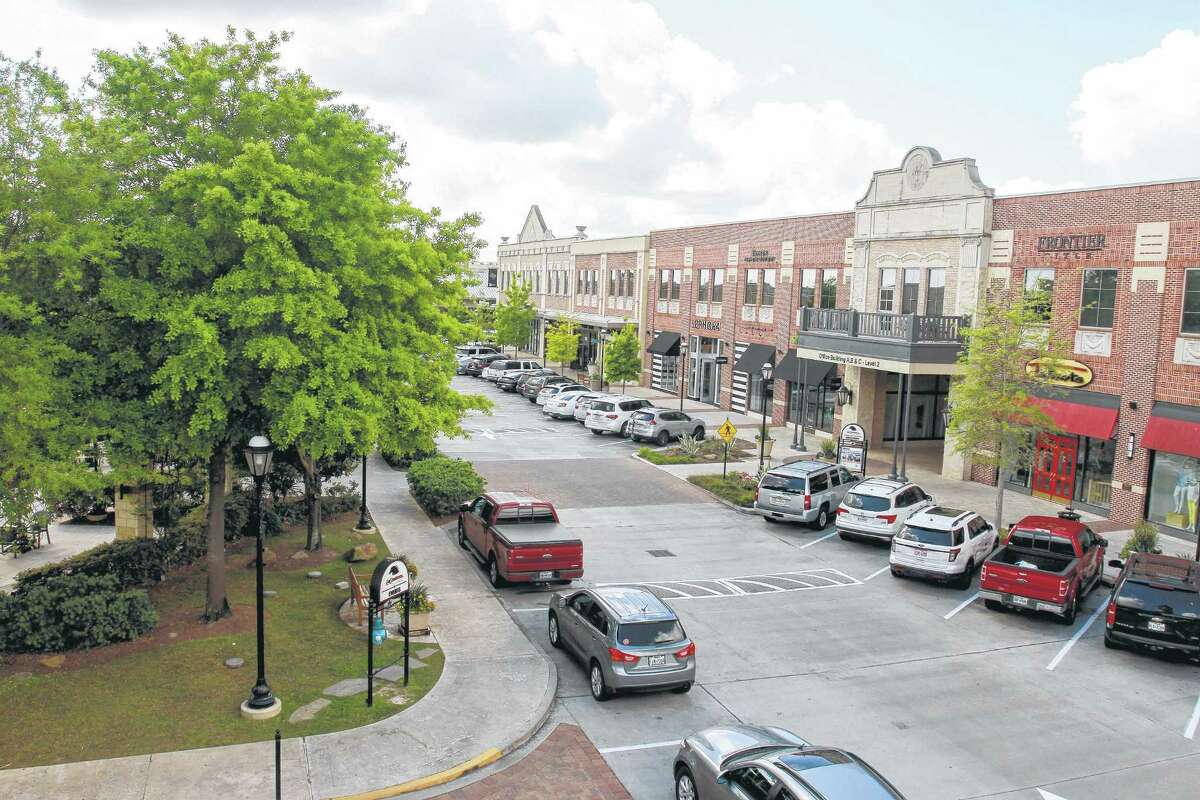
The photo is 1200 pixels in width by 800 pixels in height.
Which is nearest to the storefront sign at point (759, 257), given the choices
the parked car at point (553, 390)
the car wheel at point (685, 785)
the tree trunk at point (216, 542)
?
the parked car at point (553, 390)

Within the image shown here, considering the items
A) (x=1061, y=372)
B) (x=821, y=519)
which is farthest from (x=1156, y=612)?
(x=1061, y=372)

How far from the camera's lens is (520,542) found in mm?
18734

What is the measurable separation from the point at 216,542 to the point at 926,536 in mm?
14436

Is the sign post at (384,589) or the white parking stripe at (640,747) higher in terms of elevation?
the sign post at (384,589)

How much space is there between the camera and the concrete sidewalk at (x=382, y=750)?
10.9 meters

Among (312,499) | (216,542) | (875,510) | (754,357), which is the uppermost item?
(754,357)

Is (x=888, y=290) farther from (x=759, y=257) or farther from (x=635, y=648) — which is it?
(x=635, y=648)

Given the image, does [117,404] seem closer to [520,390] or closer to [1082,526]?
[1082,526]

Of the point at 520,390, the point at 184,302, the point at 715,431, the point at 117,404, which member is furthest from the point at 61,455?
the point at 520,390

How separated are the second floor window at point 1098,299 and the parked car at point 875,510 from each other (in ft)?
28.7

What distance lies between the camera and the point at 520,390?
55875 mm

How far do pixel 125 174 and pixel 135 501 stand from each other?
7.55m

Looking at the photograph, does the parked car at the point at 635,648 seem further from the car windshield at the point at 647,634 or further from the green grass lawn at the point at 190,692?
the green grass lawn at the point at 190,692

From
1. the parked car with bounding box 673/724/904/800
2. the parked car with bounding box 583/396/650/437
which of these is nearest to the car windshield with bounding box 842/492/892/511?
the parked car with bounding box 673/724/904/800
